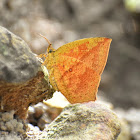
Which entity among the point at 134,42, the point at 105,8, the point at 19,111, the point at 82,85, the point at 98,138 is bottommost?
the point at 98,138

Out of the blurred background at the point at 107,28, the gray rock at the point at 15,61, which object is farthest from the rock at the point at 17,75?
the blurred background at the point at 107,28

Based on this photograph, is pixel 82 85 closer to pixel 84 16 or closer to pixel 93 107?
pixel 93 107

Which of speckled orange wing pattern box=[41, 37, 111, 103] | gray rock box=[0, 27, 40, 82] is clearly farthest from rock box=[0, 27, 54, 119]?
speckled orange wing pattern box=[41, 37, 111, 103]

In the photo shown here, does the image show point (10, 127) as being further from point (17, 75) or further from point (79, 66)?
point (79, 66)

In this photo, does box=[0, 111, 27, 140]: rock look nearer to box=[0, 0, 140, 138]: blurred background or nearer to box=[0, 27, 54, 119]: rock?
box=[0, 27, 54, 119]: rock

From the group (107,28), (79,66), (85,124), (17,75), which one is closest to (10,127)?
(17,75)

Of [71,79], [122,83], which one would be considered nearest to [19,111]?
[71,79]
